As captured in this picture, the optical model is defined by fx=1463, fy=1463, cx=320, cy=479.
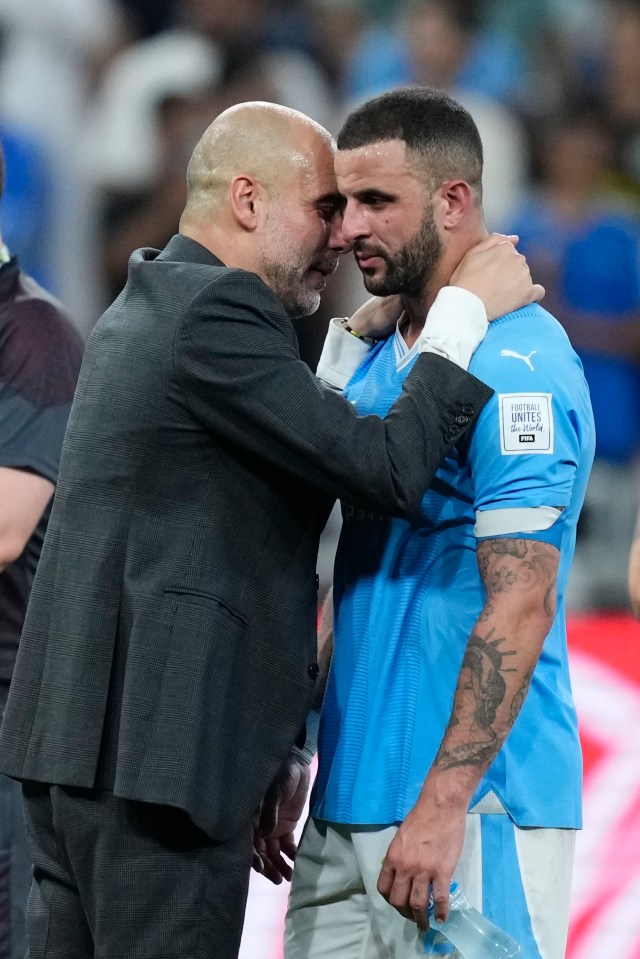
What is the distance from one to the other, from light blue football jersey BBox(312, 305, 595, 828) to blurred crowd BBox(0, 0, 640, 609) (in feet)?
14.5

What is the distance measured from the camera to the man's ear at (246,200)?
8.70 ft

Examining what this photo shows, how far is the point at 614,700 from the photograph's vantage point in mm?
5207

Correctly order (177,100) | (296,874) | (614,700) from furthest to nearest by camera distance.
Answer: (177,100), (614,700), (296,874)

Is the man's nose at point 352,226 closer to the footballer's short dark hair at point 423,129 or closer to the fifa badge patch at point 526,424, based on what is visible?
the footballer's short dark hair at point 423,129

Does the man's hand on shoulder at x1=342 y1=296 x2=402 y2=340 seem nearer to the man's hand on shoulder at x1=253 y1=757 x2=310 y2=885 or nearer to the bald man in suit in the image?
the bald man in suit

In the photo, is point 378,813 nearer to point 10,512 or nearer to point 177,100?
point 10,512

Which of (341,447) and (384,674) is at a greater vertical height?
(341,447)

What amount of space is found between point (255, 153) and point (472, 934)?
4.67ft

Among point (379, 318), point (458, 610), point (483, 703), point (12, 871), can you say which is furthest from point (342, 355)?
point (12, 871)

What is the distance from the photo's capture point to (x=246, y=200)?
8.73 feet

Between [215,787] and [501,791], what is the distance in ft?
1.60

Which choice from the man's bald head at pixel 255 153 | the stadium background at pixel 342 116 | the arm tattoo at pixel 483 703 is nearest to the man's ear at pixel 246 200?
the man's bald head at pixel 255 153

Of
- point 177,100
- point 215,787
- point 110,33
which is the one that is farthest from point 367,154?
point 110,33

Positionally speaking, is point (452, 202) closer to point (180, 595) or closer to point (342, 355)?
point (342, 355)
